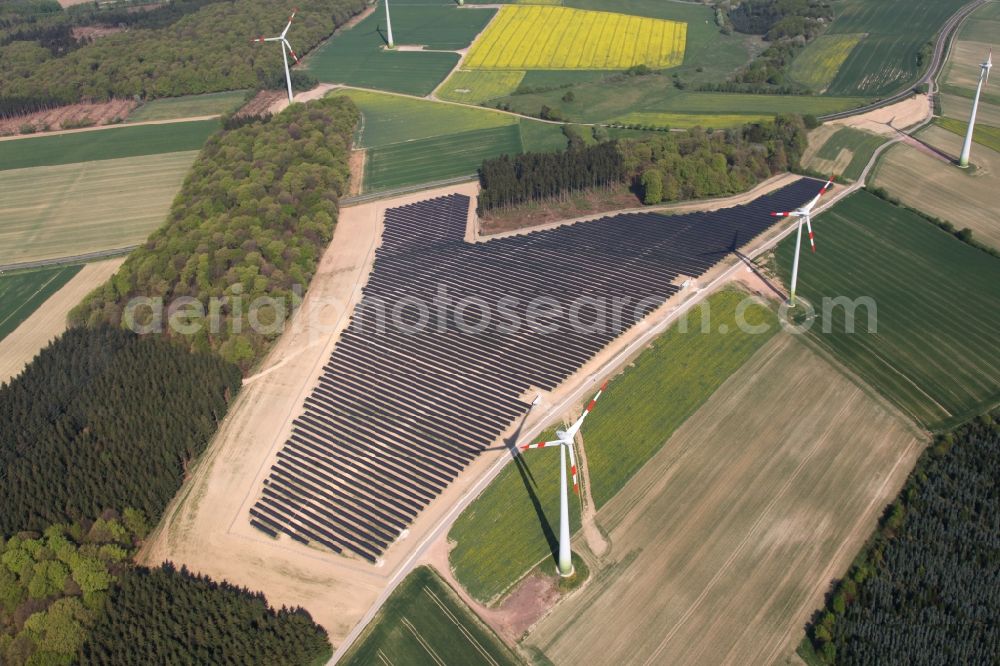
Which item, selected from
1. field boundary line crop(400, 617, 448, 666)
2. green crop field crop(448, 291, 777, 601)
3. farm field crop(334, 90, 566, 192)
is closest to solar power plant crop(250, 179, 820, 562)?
green crop field crop(448, 291, 777, 601)

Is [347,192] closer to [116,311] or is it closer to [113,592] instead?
[116,311]

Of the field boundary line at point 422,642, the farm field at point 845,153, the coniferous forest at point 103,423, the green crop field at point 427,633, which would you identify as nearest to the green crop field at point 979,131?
the farm field at point 845,153

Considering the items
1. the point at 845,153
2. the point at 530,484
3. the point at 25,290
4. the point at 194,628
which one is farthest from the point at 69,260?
the point at 845,153

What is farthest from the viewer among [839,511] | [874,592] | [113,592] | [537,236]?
[537,236]

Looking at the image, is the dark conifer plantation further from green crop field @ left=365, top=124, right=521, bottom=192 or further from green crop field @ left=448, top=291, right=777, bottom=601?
green crop field @ left=365, top=124, right=521, bottom=192

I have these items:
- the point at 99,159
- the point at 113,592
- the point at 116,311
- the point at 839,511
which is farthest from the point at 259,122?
the point at 839,511

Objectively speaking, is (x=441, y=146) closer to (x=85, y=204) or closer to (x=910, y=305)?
(x=85, y=204)

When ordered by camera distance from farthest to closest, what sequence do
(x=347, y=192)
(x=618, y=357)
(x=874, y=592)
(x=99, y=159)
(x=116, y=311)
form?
1. (x=99, y=159)
2. (x=347, y=192)
3. (x=116, y=311)
4. (x=618, y=357)
5. (x=874, y=592)

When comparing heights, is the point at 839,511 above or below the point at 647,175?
below
